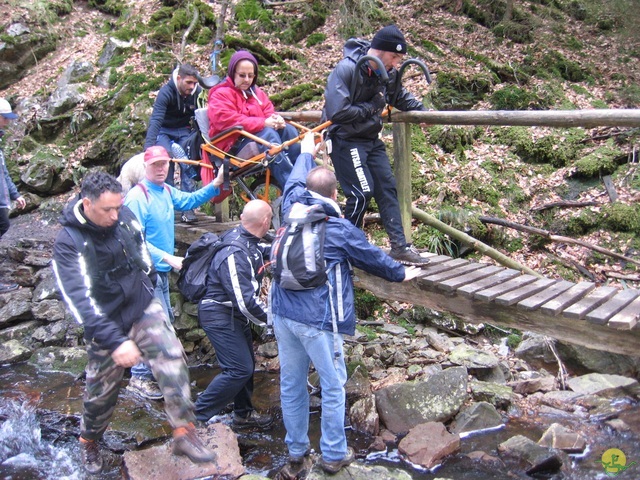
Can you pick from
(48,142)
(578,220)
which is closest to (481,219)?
(578,220)

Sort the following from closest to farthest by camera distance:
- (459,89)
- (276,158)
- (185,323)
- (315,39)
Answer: (276,158)
(185,323)
(459,89)
(315,39)

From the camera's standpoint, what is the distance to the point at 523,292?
170 inches

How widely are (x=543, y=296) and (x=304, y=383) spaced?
1.96 meters

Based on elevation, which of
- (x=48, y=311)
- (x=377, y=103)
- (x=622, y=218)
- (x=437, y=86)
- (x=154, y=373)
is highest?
(x=437, y=86)

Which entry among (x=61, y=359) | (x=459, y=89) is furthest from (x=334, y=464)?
(x=459, y=89)

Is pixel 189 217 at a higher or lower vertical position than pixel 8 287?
higher

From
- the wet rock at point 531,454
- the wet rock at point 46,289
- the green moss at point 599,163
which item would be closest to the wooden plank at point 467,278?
the wet rock at point 531,454

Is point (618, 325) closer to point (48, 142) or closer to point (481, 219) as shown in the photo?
point (481, 219)

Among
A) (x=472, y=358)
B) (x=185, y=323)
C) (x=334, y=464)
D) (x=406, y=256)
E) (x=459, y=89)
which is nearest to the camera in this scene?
(x=334, y=464)

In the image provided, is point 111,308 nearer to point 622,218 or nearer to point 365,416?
point 365,416

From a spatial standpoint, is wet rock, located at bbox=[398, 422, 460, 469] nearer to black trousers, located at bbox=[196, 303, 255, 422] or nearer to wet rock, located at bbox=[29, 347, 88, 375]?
black trousers, located at bbox=[196, 303, 255, 422]

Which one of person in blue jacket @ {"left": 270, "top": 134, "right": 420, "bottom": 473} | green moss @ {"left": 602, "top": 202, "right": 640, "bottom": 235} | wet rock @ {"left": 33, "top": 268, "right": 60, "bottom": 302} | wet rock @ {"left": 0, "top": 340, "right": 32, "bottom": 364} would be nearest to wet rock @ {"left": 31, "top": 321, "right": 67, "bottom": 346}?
wet rock @ {"left": 0, "top": 340, "right": 32, "bottom": 364}

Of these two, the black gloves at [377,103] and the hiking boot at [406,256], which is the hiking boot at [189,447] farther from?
the black gloves at [377,103]

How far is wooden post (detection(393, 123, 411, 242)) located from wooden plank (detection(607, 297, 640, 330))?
2.02 m
